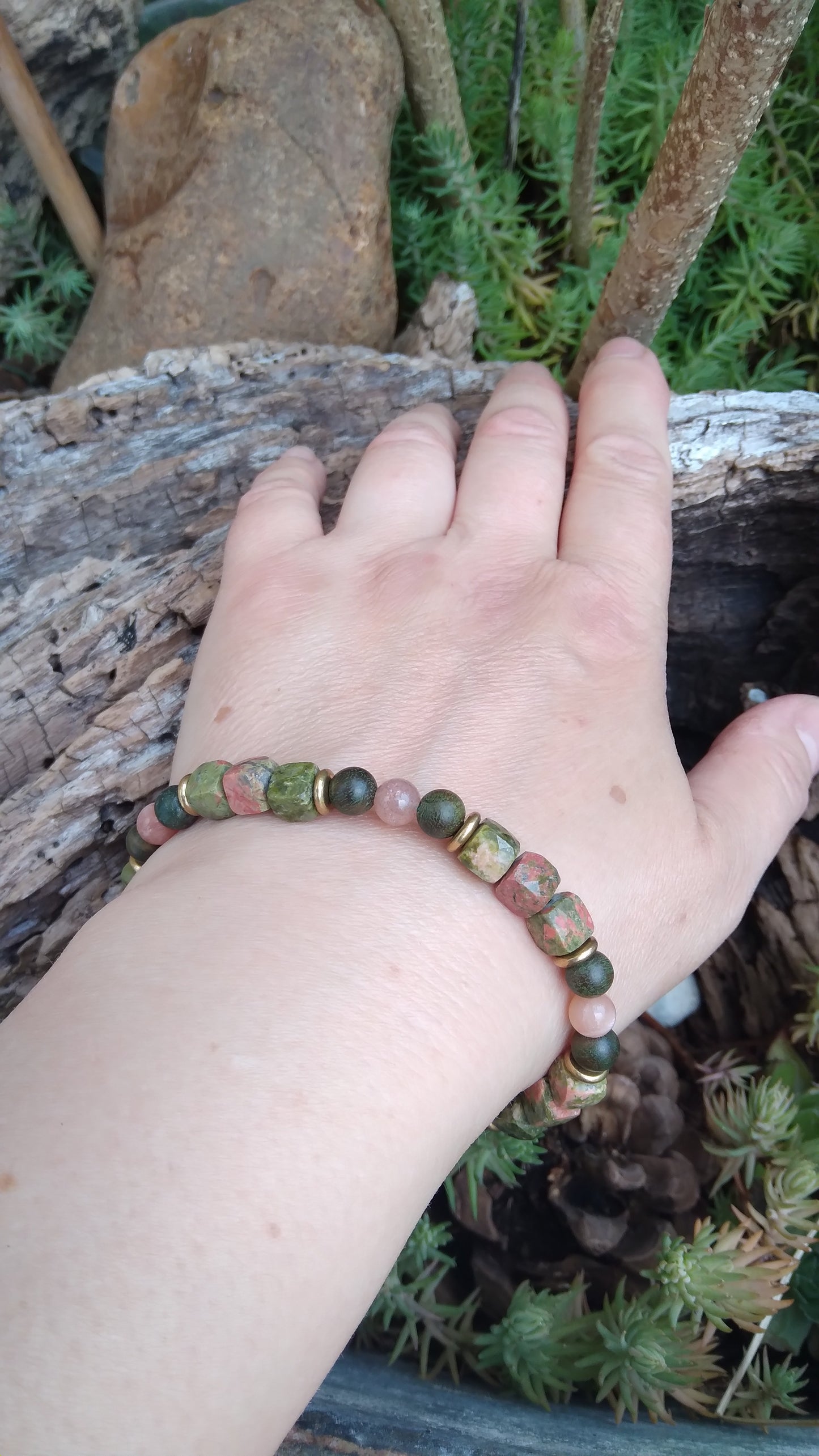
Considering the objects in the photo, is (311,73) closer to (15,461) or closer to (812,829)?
(15,461)

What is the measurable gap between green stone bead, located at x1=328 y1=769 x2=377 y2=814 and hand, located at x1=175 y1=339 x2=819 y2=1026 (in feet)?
0.19

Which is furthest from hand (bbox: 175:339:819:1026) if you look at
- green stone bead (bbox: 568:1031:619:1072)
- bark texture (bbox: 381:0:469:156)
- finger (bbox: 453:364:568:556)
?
bark texture (bbox: 381:0:469:156)

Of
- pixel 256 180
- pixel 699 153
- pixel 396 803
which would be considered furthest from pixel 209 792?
pixel 256 180

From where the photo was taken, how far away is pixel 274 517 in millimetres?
1610

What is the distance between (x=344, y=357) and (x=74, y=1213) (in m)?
1.56

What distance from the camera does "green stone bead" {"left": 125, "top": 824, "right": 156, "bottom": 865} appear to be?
144 centimetres

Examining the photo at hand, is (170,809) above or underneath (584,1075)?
above

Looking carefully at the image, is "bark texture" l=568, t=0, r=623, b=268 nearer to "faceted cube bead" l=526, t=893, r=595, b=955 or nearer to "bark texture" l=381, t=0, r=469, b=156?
"bark texture" l=381, t=0, r=469, b=156

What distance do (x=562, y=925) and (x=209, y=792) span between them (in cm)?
51

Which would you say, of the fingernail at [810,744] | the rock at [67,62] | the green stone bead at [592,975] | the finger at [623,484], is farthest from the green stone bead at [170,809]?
the rock at [67,62]

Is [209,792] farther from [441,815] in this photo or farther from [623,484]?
[623,484]

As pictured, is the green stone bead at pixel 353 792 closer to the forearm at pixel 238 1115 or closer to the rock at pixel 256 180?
the forearm at pixel 238 1115

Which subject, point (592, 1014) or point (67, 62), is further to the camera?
point (67, 62)

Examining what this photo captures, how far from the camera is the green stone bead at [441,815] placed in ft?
4.00
